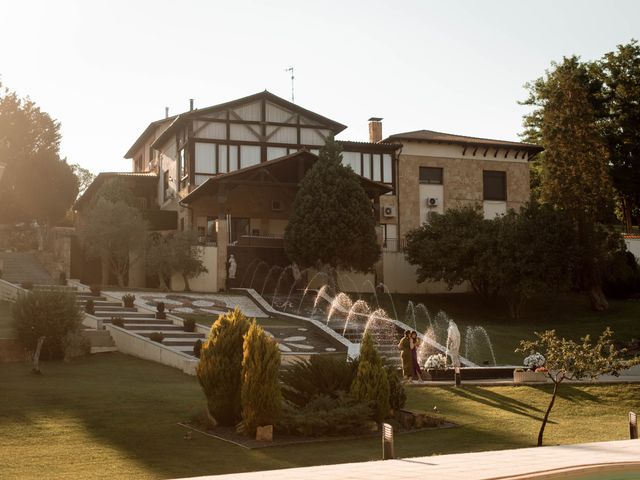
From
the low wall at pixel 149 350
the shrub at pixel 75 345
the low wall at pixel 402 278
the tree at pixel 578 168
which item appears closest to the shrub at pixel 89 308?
the low wall at pixel 149 350

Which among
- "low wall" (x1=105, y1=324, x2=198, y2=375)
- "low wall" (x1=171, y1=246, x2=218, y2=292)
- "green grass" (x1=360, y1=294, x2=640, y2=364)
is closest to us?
"low wall" (x1=105, y1=324, x2=198, y2=375)

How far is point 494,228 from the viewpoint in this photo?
141 feet

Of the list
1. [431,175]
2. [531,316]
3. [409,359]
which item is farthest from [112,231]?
[409,359]

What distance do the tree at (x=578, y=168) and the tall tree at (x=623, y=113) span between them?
13.0 m

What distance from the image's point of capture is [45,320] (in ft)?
84.5

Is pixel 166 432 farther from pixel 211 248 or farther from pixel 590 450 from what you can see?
pixel 211 248

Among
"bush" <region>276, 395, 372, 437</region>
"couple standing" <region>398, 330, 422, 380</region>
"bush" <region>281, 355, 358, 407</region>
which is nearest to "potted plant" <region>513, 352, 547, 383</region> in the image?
"couple standing" <region>398, 330, 422, 380</region>

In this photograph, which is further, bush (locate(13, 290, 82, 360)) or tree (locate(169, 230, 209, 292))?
tree (locate(169, 230, 209, 292))

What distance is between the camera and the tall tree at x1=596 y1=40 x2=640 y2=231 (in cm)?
5769

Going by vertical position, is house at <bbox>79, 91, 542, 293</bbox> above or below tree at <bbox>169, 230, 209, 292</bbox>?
above

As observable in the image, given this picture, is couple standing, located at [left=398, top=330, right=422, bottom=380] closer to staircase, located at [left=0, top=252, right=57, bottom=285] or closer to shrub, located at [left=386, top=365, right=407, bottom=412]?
shrub, located at [left=386, top=365, right=407, bottom=412]

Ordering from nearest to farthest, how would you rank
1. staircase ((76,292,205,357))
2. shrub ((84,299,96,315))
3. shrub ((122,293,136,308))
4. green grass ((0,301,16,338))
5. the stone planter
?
the stone planter, green grass ((0,301,16,338)), staircase ((76,292,205,357)), shrub ((84,299,96,315)), shrub ((122,293,136,308))

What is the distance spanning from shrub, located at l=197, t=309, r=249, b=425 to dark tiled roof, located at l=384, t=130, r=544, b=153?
38962 mm

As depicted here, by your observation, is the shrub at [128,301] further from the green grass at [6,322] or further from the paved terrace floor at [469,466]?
the paved terrace floor at [469,466]
